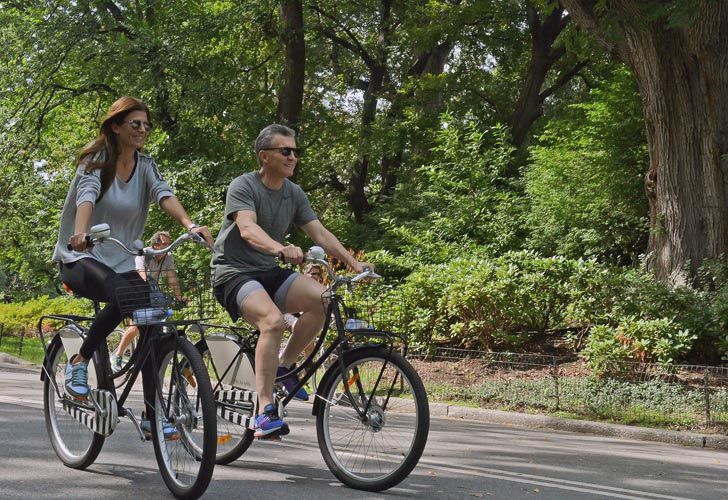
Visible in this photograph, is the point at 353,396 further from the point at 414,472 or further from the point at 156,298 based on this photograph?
the point at 156,298

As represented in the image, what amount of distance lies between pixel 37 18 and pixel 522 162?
40.1 feet

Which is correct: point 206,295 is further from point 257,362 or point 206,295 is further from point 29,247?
point 29,247

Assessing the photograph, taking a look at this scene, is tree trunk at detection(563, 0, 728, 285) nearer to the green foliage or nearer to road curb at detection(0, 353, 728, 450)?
the green foliage

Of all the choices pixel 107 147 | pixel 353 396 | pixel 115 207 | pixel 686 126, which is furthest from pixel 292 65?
pixel 353 396

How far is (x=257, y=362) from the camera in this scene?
6.13 m

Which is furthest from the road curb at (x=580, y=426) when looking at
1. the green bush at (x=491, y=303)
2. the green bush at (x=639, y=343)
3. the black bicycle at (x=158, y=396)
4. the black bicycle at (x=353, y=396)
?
the black bicycle at (x=158, y=396)

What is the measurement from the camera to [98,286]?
5871mm

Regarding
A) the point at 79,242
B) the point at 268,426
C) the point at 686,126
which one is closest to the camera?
the point at 79,242

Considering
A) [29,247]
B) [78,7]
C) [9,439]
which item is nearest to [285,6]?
[78,7]

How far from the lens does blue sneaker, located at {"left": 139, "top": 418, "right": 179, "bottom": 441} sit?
18.4 ft

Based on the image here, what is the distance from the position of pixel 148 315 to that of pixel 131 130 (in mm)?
1097

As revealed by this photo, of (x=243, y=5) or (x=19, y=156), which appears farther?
(x=19, y=156)

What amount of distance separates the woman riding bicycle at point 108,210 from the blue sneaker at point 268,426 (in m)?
0.95

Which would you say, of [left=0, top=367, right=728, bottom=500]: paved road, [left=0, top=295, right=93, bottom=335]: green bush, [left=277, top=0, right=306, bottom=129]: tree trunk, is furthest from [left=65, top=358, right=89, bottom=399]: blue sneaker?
[left=0, top=295, right=93, bottom=335]: green bush
